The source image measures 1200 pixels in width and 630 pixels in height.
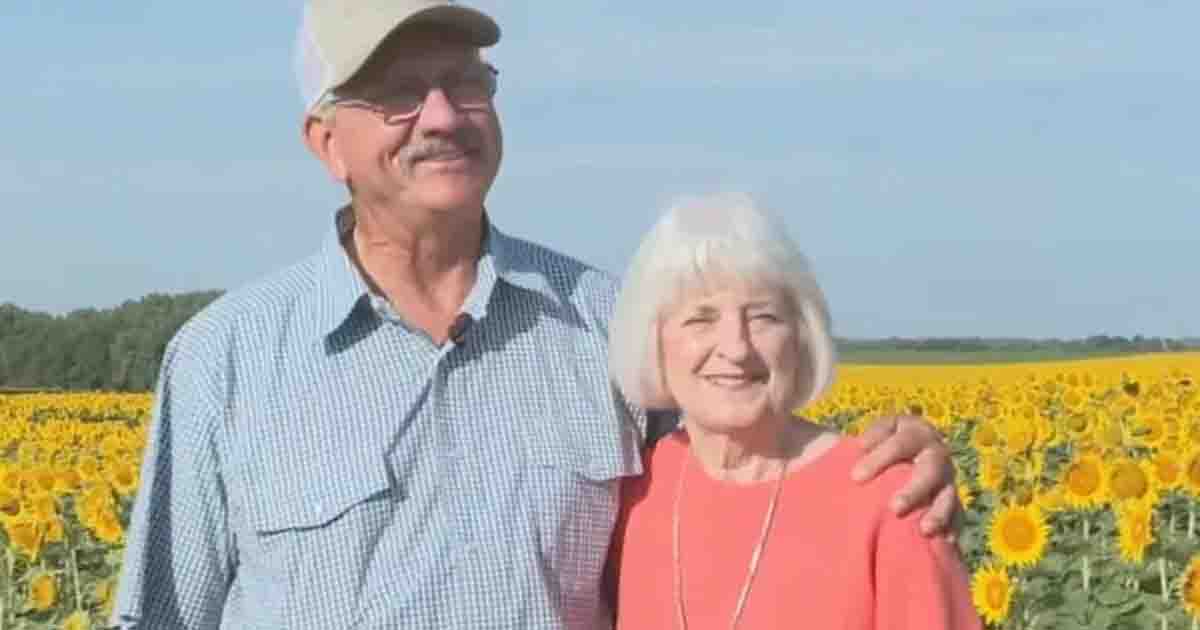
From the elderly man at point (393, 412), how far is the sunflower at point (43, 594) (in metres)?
3.11

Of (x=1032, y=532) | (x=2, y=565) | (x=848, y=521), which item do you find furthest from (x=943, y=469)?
(x=2, y=565)

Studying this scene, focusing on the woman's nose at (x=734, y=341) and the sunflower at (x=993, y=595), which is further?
the sunflower at (x=993, y=595)

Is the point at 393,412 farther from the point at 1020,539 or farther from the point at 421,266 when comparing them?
the point at 1020,539

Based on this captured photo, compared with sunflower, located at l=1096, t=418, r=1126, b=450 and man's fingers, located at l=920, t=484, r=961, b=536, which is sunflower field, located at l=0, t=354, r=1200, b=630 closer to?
sunflower, located at l=1096, t=418, r=1126, b=450

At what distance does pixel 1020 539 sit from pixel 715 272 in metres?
3.12

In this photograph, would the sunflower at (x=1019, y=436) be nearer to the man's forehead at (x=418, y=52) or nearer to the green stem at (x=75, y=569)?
the green stem at (x=75, y=569)

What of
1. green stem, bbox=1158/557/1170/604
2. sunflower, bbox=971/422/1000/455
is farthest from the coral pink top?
sunflower, bbox=971/422/1000/455

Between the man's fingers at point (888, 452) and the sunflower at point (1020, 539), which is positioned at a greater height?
the man's fingers at point (888, 452)

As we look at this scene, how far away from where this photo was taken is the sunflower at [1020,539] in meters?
5.88

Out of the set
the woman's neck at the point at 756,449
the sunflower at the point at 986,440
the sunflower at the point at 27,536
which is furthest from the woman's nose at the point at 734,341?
the sunflower at the point at 986,440

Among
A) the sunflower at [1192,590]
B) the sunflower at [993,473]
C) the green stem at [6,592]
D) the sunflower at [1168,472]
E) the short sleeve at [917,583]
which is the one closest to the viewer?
the short sleeve at [917,583]

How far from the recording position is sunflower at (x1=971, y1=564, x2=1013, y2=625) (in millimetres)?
5688

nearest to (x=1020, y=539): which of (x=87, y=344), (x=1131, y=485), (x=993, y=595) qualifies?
(x=993, y=595)

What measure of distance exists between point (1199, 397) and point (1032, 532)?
16.8 feet
